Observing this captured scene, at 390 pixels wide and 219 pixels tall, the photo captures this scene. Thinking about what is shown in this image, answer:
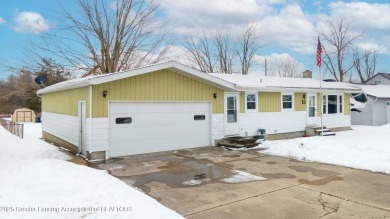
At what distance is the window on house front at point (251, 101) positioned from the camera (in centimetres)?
1331

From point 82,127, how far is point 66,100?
97.8 inches

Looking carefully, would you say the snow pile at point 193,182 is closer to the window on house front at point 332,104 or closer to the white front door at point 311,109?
the white front door at point 311,109

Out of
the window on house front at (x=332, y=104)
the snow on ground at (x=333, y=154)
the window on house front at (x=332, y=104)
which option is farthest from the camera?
the window on house front at (x=332, y=104)

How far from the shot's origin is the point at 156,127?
10453mm

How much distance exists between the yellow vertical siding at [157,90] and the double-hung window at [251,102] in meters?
1.59

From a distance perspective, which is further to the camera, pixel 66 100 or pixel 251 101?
pixel 251 101

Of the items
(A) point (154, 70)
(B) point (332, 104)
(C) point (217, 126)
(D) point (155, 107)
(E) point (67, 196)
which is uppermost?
(A) point (154, 70)

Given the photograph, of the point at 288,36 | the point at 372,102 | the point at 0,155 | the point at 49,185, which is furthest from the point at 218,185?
the point at 288,36

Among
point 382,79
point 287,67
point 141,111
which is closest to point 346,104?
point 141,111

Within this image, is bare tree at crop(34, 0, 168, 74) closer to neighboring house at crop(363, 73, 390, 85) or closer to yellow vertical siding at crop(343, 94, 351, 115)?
yellow vertical siding at crop(343, 94, 351, 115)

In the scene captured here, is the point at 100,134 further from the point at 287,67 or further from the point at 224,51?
the point at 287,67

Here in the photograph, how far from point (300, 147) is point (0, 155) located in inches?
406

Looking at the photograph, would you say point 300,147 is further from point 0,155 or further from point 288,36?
point 288,36

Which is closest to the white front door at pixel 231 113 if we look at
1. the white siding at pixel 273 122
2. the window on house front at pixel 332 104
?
the white siding at pixel 273 122
